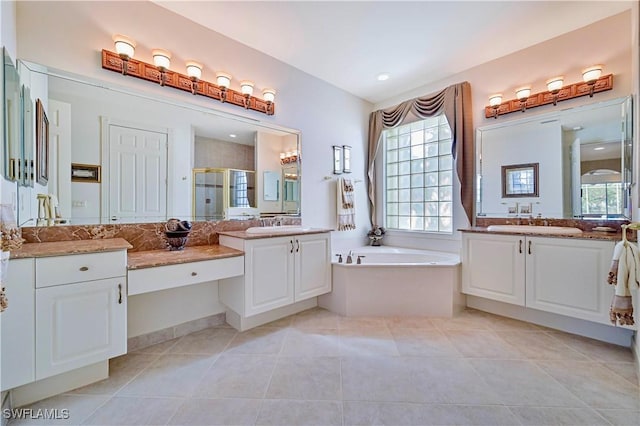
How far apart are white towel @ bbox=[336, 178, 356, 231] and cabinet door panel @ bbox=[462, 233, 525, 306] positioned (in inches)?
58.4

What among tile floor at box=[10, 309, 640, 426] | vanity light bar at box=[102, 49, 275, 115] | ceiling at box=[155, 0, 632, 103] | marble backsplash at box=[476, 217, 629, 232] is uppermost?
ceiling at box=[155, 0, 632, 103]

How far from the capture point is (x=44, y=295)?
1431 mm

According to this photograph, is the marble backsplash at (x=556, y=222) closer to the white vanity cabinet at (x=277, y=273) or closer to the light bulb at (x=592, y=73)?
the light bulb at (x=592, y=73)

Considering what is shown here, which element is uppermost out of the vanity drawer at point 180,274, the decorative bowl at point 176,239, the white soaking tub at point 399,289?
the decorative bowl at point 176,239

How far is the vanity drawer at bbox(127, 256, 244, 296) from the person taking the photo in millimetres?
1721

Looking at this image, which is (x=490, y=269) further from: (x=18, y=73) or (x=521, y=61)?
(x=18, y=73)

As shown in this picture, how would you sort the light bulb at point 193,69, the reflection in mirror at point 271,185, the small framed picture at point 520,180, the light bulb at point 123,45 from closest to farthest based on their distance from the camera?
1. the light bulb at point 123,45
2. the light bulb at point 193,69
3. the small framed picture at point 520,180
4. the reflection in mirror at point 271,185

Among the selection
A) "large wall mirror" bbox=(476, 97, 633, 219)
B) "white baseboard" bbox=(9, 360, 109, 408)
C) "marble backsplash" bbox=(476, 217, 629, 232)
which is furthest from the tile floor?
"large wall mirror" bbox=(476, 97, 633, 219)

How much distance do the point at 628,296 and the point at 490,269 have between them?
3.62ft

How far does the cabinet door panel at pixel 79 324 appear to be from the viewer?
143 centimetres

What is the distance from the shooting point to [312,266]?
2680 mm

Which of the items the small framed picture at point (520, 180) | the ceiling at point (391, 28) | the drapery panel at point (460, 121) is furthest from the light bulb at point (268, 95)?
the small framed picture at point (520, 180)

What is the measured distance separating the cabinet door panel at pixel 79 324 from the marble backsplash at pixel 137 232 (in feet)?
1.93

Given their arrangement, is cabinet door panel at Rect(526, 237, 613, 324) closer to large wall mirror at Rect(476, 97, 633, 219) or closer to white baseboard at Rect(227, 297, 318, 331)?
large wall mirror at Rect(476, 97, 633, 219)
